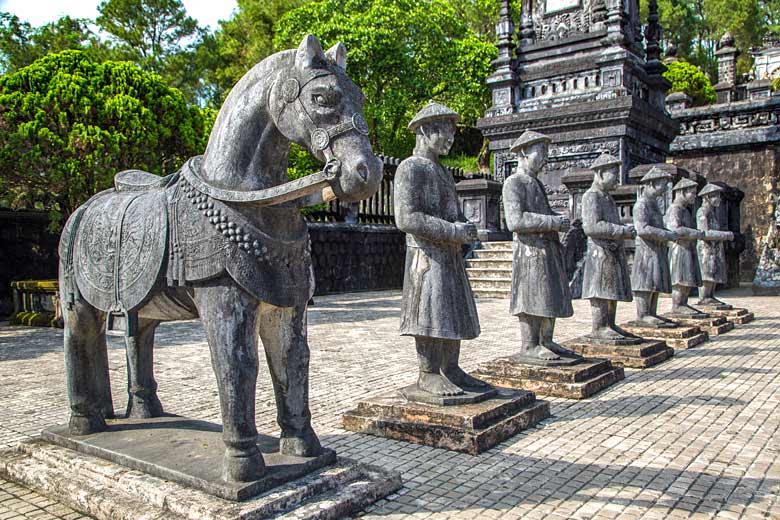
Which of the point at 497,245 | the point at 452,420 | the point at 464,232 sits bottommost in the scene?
the point at 452,420

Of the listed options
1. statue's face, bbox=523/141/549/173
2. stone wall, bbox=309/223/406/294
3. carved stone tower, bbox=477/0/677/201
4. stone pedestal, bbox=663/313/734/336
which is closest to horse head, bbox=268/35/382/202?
statue's face, bbox=523/141/549/173

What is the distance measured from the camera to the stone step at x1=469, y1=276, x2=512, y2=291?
51.8 ft

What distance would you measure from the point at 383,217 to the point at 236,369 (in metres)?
16.2

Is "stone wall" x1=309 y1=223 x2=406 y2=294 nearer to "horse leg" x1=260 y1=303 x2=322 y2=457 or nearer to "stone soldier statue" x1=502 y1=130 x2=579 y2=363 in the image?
"stone soldier statue" x1=502 y1=130 x2=579 y2=363

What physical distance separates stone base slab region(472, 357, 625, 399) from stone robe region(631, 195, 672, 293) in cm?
→ 291

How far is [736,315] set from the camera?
37.7 feet

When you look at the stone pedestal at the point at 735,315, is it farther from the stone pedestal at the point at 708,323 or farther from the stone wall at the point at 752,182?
the stone wall at the point at 752,182

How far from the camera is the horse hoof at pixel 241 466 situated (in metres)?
3.28

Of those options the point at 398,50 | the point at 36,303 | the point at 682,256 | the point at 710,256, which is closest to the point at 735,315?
the point at 710,256

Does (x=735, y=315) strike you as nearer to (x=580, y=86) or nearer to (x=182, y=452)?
(x=580, y=86)

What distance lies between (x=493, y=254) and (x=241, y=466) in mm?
14218

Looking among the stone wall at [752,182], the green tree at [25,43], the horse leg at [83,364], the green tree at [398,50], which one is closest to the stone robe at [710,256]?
the horse leg at [83,364]

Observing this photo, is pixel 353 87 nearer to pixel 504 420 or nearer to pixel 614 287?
pixel 504 420

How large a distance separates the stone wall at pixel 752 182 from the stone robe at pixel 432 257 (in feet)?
64.4
